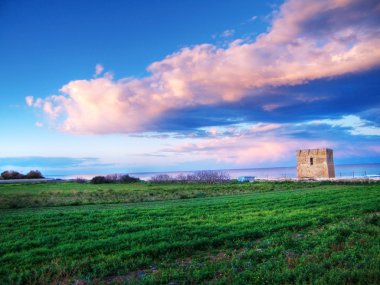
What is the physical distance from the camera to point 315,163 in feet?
197

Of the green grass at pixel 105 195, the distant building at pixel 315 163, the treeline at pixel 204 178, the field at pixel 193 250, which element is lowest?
the field at pixel 193 250

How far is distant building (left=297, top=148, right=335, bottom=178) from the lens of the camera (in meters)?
58.5

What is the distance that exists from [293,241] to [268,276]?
3.34 metres

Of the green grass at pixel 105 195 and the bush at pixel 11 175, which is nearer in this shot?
the green grass at pixel 105 195

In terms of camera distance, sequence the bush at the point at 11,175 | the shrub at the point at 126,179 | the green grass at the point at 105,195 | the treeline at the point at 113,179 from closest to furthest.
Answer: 1. the green grass at the point at 105,195
2. the treeline at the point at 113,179
3. the shrub at the point at 126,179
4. the bush at the point at 11,175

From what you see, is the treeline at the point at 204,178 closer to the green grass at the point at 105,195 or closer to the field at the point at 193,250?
the green grass at the point at 105,195

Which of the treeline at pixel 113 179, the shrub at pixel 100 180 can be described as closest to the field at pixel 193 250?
the shrub at pixel 100 180

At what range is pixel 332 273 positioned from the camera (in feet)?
22.7

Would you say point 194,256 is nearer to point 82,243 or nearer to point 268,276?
point 268,276

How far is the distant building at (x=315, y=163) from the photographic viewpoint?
2304 inches

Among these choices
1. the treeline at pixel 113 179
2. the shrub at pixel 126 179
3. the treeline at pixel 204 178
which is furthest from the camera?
the shrub at pixel 126 179

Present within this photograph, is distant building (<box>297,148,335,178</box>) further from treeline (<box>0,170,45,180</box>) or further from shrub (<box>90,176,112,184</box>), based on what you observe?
treeline (<box>0,170,45,180</box>)

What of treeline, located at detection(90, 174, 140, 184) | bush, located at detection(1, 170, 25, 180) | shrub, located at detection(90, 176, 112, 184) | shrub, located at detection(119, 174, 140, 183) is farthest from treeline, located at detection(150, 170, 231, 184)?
bush, located at detection(1, 170, 25, 180)

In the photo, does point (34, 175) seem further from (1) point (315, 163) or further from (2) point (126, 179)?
(1) point (315, 163)
